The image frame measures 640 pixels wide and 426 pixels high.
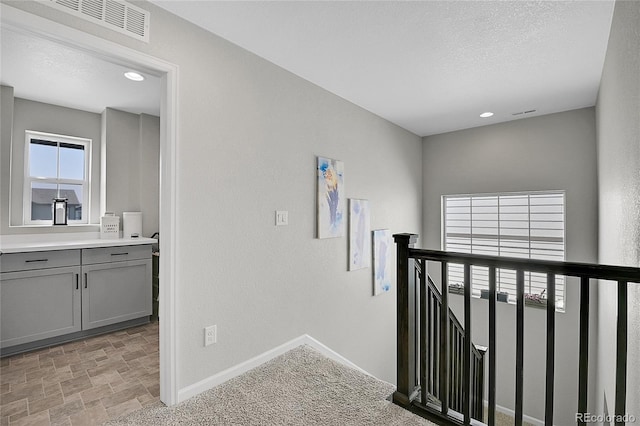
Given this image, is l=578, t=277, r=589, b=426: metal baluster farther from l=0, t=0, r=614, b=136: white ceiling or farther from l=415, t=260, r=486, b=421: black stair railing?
l=0, t=0, r=614, b=136: white ceiling

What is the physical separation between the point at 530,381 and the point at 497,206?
2316 millimetres

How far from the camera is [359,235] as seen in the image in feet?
11.8

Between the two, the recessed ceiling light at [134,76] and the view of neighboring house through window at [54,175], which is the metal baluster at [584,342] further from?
the view of neighboring house through window at [54,175]

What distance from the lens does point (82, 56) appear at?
2.58 m

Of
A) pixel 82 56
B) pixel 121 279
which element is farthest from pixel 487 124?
pixel 121 279

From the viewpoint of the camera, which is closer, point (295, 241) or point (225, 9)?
point (225, 9)

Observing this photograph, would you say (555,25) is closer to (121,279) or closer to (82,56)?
(82,56)

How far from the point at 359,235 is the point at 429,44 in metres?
2.01

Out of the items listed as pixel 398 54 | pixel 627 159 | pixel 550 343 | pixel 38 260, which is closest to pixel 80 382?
pixel 38 260

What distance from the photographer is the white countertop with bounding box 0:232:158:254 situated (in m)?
2.87

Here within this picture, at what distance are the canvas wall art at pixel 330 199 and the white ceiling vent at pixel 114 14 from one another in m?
1.70

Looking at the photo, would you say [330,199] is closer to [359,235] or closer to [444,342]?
[359,235]

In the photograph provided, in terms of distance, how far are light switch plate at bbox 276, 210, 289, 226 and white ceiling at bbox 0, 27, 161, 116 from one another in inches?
60.7

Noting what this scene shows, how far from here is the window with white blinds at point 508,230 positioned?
3.97 meters
